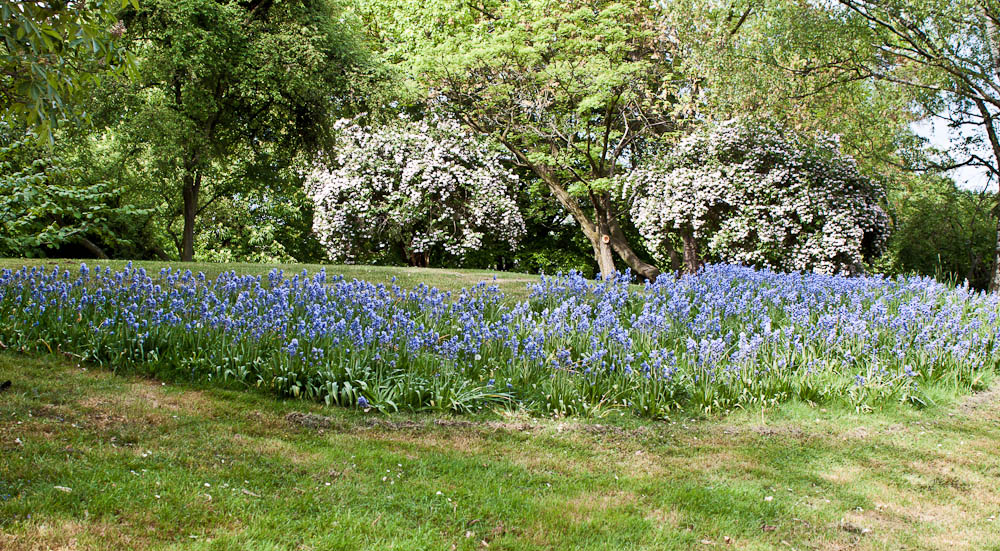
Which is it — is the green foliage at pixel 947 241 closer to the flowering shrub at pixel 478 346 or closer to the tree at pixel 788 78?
the tree at pixel 788 78

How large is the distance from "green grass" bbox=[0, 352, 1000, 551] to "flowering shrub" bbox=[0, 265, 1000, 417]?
13.1 inches

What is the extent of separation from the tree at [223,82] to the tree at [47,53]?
10.4 meters

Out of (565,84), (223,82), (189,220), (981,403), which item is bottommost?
(981,403)

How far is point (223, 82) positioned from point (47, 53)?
13008 mm

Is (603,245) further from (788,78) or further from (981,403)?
(981,403)

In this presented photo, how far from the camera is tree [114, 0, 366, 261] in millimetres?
13859

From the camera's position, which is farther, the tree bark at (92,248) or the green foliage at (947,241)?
the green foliage at (947,241)

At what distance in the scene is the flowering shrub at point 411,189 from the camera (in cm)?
1667

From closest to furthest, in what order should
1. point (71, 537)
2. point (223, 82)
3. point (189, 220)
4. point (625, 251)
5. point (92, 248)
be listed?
1. point (71, 537)
2. point (92, 248)
3. point (223, 82)
4. point (189, 220)
5. point (625, 251)

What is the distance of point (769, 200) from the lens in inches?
574

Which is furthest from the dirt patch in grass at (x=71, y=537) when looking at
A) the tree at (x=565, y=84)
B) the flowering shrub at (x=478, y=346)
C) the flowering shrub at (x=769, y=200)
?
the flowering shrub at (x=769, y=200)

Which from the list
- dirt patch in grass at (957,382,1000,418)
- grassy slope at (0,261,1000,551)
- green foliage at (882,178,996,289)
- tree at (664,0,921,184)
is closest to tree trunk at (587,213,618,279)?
tree at (664,0,921,184)

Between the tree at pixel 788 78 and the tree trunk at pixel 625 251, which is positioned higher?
the tree at pixel 788 78

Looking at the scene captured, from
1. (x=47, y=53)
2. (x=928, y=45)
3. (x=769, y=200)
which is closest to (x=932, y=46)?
(x=928, y=45)
